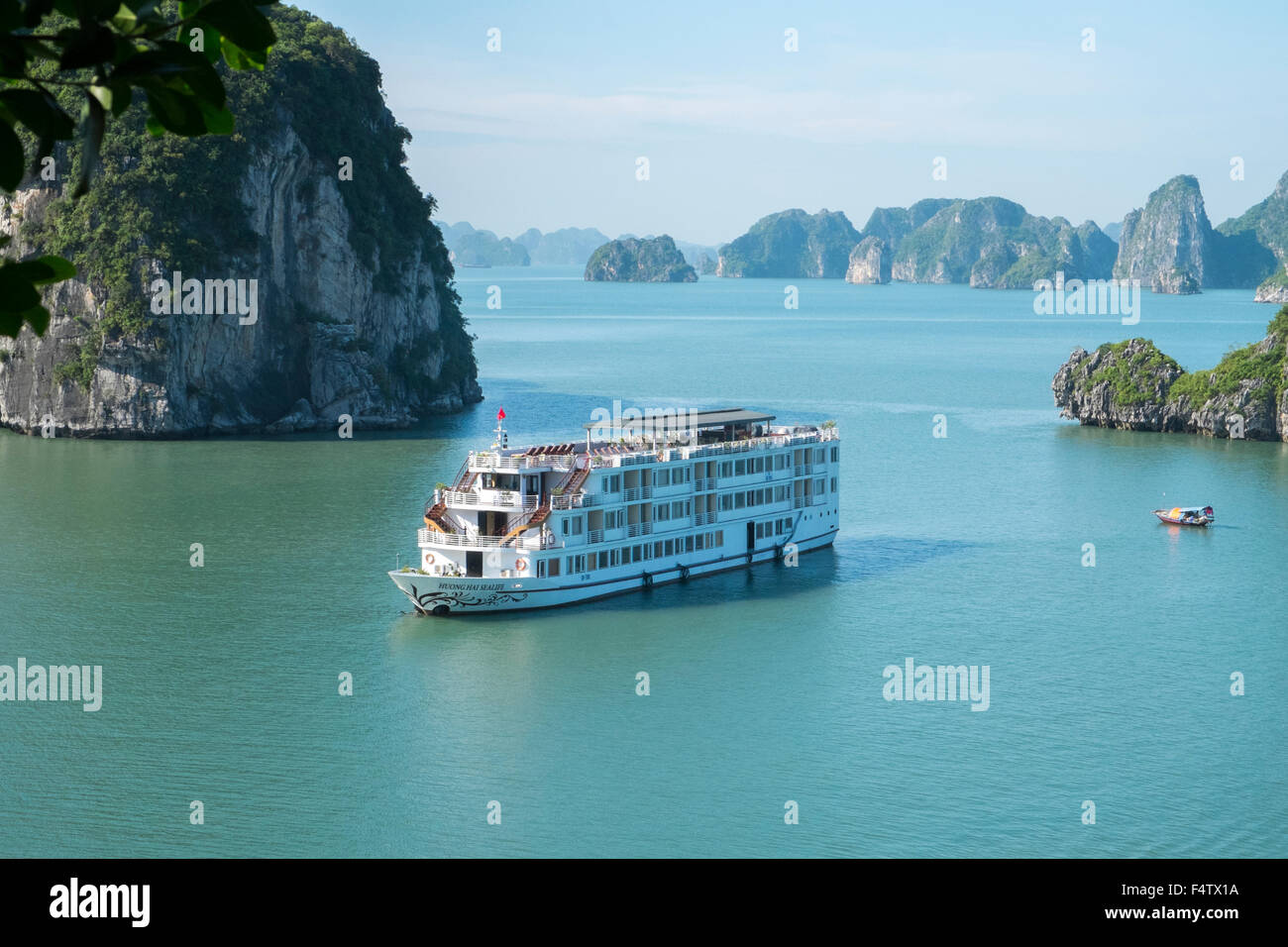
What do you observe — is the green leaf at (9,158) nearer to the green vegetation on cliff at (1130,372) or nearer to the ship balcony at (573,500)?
the ship balcony at (573,500)

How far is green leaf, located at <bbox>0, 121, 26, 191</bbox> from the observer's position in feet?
10.2

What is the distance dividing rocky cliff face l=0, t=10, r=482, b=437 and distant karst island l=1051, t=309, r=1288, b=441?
33.2 meters

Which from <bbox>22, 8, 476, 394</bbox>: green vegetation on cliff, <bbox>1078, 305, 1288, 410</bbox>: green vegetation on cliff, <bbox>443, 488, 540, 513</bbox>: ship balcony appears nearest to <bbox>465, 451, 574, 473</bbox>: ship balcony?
<bbox>443, 488, 540, 513</bbox>: ship balcony

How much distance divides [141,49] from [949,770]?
24826 millimetres

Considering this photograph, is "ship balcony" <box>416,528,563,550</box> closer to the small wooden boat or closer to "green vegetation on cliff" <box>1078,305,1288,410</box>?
the small wooden boat

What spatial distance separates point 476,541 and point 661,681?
7.10 metres

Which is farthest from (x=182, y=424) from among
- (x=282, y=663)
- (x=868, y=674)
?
(x=868, y=674)

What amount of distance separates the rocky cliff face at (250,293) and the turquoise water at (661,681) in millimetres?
9930

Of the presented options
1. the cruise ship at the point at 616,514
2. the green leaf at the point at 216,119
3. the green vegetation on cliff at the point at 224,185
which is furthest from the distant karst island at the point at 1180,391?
the green leaf at the point at 216,119

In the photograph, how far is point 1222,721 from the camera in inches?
1172

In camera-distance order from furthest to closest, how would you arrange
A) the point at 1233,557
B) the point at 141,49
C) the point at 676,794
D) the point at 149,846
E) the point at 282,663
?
the point at 1233,557 → the point at 282,663 → the point at 676,794 → the point at 149,846 → the point at 141,49

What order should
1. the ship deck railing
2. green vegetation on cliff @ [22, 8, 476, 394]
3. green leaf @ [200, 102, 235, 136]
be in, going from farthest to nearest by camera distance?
1. green vegetation on cliff @ [22, 8, 476, 394]
2. the ship deck railing
3. green leaf @ [200, 102, 235, 136]

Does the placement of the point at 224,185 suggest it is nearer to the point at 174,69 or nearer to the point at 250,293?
the point at 250,293
